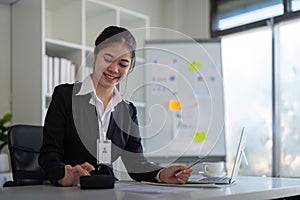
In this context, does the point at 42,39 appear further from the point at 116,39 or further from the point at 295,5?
the point at 295,5

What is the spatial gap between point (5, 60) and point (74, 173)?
2.17 meters

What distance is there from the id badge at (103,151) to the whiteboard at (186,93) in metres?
1.00

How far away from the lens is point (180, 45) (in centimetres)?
382

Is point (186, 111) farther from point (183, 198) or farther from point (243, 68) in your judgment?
point (183, 198)

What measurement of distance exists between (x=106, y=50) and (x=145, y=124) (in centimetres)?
38

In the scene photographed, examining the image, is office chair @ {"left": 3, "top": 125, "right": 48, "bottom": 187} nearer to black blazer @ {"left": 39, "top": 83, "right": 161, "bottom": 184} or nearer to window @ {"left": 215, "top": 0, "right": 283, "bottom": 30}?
black blazer @ {"left": 39, "top": 83, "right": 161, "bottom": 184}

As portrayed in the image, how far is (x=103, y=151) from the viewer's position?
4.86 ft

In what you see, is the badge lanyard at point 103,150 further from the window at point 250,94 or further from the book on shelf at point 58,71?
the window at point 250,94

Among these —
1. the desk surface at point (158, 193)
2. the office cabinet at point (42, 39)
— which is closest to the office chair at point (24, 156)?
the desk surface at point (158, 193)

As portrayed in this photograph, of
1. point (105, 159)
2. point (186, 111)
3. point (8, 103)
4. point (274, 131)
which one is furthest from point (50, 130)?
point (274, 131)

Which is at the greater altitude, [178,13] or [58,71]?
[178,13]

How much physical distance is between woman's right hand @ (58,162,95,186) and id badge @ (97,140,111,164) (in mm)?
59

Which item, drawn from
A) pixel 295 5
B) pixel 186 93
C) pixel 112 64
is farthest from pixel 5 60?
pixel 295 5

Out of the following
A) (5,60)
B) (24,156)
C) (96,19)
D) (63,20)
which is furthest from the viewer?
(96,19)
